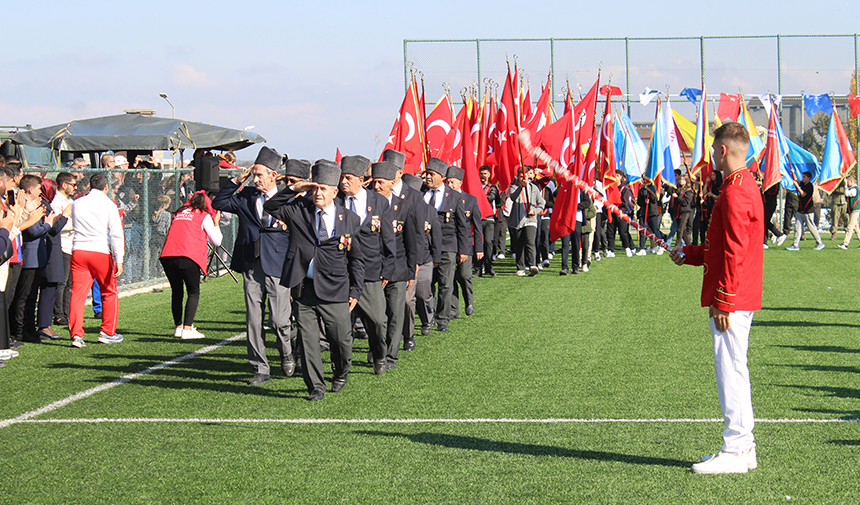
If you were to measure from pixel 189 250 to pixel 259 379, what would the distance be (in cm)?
280

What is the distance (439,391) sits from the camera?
746cm

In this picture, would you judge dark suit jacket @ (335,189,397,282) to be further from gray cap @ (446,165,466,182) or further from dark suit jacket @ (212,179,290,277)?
gray cap @ (446,165,466,182)

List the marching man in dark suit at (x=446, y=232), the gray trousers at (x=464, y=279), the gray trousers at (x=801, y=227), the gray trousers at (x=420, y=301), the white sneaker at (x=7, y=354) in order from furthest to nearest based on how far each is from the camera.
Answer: the gray trousers at (x=801, y=227) < the gray trousers at (x=464, y=279) < the marching man in dark suit at (x=446, y=232) < the gray trousers at (x=420, y=301) < the white sneaker at (x=7, y=354)

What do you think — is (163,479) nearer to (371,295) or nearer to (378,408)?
(378,408)

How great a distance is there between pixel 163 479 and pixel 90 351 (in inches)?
196

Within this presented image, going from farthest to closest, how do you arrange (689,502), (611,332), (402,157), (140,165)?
1. (140,165)
2. (611,332)
3. (402,157)
4. (689,502)

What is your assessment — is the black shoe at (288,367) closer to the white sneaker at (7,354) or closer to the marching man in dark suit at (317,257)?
the marching man in dark suit at (317,257)

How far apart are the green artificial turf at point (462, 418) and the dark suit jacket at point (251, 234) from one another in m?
1.09

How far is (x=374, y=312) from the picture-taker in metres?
7.91

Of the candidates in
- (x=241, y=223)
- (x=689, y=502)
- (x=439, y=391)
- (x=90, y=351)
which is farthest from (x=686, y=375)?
(x=90, y=351)

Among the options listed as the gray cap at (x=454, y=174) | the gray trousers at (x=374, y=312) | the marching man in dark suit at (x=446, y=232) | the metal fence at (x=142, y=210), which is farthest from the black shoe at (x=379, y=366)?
the metal fence at (x=142, y=210)

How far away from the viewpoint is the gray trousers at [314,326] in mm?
7137

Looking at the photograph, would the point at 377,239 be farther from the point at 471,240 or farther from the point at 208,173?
the point at 471,240

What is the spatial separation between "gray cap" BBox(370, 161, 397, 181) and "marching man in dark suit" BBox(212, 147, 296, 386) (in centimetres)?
94
